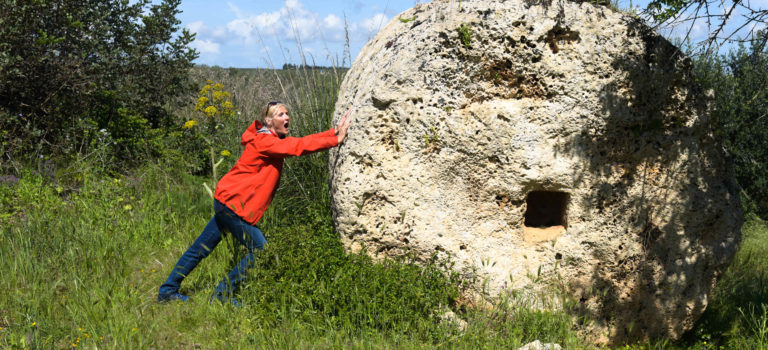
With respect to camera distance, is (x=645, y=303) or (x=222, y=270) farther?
(x=222, y=270)

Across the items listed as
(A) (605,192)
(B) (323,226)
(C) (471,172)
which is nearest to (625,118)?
(A) (605,192)

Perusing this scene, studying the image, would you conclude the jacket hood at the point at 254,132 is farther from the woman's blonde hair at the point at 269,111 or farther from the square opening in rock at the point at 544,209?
the square opening in rock at the point at 544,209

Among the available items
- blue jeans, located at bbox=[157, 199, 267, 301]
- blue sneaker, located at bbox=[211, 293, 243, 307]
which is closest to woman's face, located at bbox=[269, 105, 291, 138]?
blue jeans, located at bbox=[157, 199, 267, 301]

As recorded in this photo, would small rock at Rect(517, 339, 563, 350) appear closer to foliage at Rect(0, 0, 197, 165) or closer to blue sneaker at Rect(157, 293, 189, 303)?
blue sneaker at Rect(157, 293, 189, 303)

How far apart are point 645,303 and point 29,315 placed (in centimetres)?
457

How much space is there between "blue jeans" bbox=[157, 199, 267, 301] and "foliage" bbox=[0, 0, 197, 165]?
344cm

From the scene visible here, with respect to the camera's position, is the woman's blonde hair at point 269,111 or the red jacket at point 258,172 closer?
the red jacket at point 258,172

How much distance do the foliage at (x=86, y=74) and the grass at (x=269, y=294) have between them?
178 cm

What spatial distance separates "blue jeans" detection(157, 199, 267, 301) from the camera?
4.32 m

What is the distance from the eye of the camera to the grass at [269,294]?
3.83 metres

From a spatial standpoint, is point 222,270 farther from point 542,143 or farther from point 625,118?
point 625,118

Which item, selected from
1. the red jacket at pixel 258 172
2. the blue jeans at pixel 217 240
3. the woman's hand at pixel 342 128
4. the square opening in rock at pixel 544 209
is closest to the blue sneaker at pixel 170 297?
the blue jeans at pixel 217 240

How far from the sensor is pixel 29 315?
13.3ft

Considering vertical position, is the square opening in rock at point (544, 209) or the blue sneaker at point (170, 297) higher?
the square opening in rock at point (544, 209)
